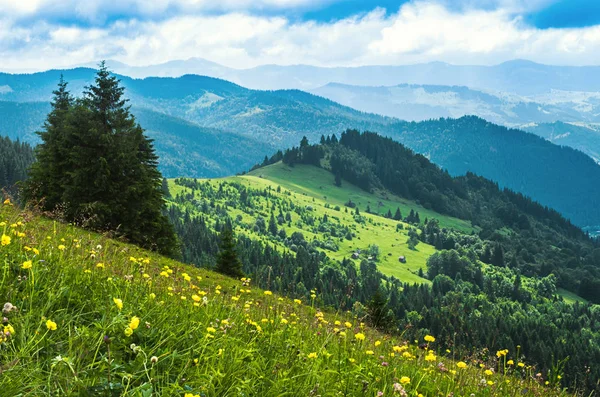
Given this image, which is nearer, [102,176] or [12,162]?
[102,176]

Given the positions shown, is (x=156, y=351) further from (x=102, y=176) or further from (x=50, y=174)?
(x=50, y=174)

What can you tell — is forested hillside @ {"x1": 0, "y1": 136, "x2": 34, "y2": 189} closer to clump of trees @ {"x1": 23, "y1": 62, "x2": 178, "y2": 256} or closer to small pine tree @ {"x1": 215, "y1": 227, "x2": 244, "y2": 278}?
small pine tree @ {"x1": 215, "y1": 227, "x2": 244, "y2": 278}

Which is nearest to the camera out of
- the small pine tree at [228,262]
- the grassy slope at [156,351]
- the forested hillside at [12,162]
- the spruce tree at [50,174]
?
the grassy slope at [156,351]

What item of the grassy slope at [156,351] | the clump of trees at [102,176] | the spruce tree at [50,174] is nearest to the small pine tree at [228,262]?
the clump of trees at [102,176]

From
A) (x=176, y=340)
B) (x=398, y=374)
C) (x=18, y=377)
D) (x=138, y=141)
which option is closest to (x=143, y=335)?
(x=176, y=340)

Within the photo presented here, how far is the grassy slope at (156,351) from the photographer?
13.9 feet

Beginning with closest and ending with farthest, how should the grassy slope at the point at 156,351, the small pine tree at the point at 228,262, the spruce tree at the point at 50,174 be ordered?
the grassy slope at the point at 156,351 → the spruce tree at the point at 50,174 → the small pine tree at the point at 228,262

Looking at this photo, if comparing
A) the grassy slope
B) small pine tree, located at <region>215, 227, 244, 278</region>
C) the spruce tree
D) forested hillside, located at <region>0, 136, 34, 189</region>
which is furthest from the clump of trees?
forested hillside, located at <region>0, 136, 34, 189</region>

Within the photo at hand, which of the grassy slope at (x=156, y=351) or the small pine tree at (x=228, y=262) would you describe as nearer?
the grassy slope at (x=156, y=351)

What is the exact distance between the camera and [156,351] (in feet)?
17.3

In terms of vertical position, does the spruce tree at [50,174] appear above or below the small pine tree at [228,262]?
above

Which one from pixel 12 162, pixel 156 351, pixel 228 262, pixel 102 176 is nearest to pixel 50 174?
pixel 102 176

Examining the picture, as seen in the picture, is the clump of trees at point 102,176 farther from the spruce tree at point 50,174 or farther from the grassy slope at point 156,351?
the grassy slope at point 156,351

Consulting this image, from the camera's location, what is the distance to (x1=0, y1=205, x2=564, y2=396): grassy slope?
4250 mm
